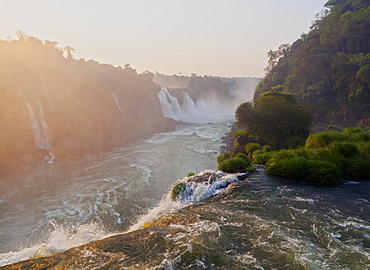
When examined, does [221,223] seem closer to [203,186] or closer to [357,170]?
[203,186]

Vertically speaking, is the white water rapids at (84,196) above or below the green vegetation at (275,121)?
below

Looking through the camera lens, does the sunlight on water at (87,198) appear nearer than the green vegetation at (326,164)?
No

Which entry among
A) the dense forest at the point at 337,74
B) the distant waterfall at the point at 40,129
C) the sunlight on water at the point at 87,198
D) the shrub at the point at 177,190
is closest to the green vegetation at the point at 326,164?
the shrub at the point at 177,190

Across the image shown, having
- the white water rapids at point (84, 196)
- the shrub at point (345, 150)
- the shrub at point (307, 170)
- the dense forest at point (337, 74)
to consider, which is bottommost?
the white water rapids at point (84, 196)

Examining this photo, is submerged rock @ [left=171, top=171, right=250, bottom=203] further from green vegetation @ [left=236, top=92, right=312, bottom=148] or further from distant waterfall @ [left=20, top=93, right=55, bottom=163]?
distant waterfall @ [left=20, top=93, right=55, bottom=163]

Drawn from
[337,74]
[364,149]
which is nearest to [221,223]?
[364,149]

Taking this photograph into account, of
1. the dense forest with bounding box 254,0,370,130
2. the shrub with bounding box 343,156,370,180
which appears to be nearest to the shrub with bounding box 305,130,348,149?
the shrub with bounding box 343,156,370,180

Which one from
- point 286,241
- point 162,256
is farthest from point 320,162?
point 162,256

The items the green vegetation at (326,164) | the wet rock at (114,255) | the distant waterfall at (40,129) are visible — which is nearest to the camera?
the wet rock at (114,255)

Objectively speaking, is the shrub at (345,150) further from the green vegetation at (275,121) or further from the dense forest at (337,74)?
the dense forest at (337,74)
